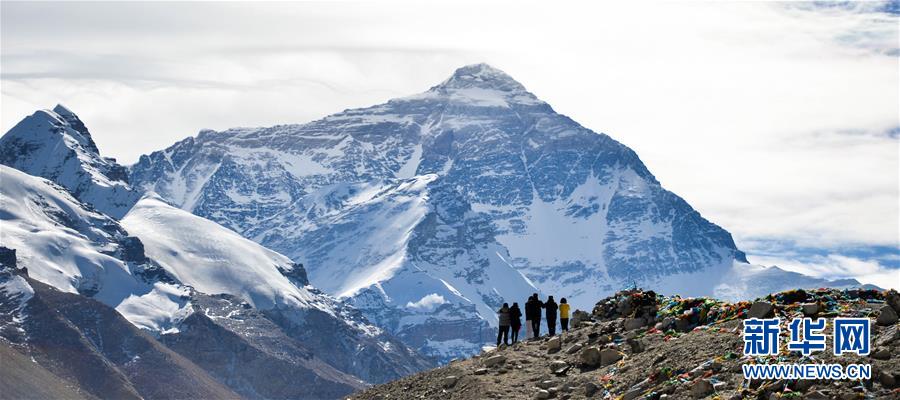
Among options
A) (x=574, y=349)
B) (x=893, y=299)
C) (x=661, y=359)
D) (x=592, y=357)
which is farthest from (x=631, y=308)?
(x=893, y=299)

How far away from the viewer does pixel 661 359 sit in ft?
202

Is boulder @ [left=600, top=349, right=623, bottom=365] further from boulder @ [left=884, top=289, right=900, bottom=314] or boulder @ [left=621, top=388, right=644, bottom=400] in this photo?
boulder @ [left=884, top=289, right=900, bottom=314]

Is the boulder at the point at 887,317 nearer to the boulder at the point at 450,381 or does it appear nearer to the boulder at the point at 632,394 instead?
the boulder at the point at 632,394

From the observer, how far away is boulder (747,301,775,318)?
203 feet

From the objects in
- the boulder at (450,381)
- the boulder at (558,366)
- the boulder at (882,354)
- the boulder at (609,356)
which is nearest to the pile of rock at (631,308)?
the boulder at (609,356)

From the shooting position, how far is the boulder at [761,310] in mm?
61875

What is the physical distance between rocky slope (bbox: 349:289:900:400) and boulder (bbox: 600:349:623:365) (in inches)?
2.1

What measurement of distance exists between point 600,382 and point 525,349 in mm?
8822

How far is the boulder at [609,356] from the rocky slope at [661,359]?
0.17ft

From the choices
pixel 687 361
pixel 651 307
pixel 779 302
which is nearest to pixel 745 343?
pixel 687 361

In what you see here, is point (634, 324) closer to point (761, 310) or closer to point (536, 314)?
point (536, 314)

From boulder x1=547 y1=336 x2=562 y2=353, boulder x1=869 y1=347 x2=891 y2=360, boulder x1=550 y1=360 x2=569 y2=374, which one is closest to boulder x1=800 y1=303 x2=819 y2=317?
boulder x1=869 y1=347 x2=891 y2=360

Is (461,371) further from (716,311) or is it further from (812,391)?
(812,391)

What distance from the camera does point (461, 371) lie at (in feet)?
223
